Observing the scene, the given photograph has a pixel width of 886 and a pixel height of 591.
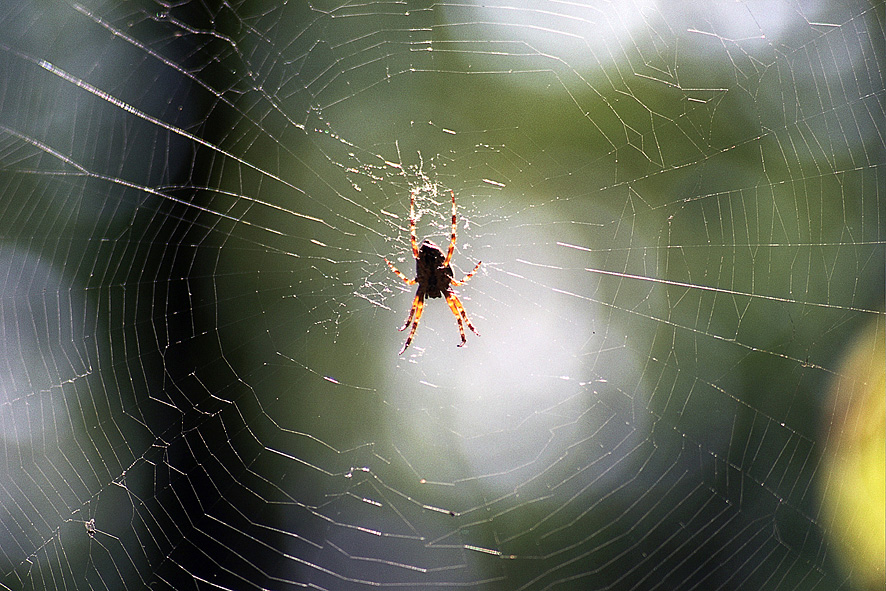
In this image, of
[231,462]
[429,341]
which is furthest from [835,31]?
[231,462]

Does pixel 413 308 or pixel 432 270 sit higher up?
pixel 432 270

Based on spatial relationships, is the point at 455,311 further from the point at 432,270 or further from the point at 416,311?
the point at 432,270

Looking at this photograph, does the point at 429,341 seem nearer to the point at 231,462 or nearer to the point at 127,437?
the point at 231,462

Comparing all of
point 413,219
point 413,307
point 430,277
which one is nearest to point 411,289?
point 413,307

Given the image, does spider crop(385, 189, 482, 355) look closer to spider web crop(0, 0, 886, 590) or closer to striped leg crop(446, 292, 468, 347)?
striped leg crop(446, 292, 468, 347)

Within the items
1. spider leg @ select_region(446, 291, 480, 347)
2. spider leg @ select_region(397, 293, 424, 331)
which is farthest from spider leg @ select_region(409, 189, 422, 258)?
spider leg @ select_region(446, 291, 480, 347)
